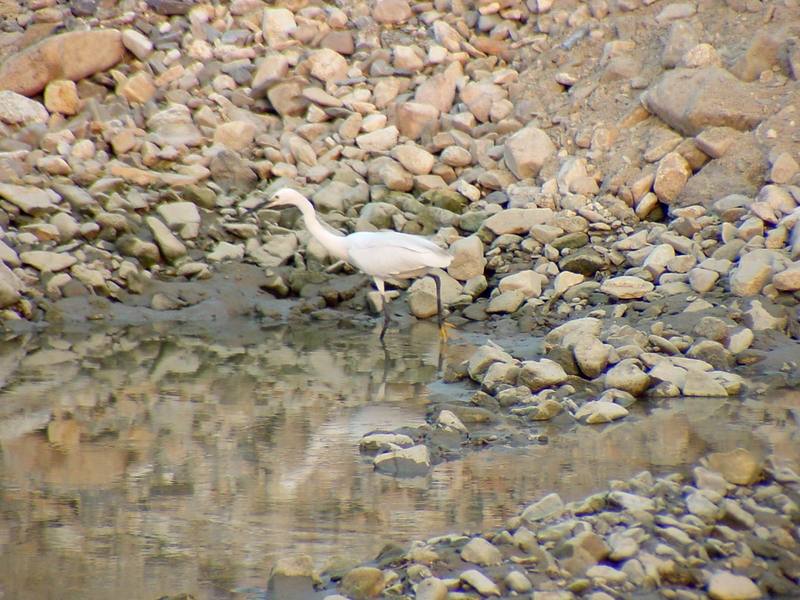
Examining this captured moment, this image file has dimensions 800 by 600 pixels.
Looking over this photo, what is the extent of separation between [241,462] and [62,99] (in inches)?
355

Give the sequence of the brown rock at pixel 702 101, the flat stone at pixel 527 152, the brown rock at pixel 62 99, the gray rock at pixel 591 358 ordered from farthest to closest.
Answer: the brown rock at pixel 62 99 → the flat stone at pixel 527 152 → the brown rock at pixel 702 101 → the gray rock at pixel 591 358

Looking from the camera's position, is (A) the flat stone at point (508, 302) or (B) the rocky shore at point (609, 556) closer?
(B) the rocky shore at point (609, 556)

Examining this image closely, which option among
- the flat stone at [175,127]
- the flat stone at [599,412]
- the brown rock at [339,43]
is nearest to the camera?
the flat stone at [599,412]

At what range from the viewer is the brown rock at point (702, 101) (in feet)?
40.0

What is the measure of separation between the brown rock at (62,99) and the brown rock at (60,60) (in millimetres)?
261

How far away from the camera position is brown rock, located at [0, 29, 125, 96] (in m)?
14.2

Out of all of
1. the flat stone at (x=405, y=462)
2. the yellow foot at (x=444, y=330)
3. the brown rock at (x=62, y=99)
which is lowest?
the flat stone at (x=405, y=462)

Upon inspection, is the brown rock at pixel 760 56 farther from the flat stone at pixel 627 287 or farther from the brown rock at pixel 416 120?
the flat stone at pixel 627 287

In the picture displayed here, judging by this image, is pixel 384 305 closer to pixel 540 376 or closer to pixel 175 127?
pixel 540 376

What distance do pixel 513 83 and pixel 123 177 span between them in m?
5.09

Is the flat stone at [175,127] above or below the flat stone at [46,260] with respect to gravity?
above

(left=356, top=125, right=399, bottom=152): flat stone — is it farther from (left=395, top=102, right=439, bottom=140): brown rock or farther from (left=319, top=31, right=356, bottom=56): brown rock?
(left=319, top=31, right=356, bottom=56): brown rock

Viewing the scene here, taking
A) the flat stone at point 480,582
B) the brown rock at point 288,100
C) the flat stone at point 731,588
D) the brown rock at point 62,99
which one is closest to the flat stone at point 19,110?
the brown rock at point 62,99

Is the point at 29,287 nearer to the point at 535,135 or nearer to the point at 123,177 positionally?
Answer: the point at 123,177
